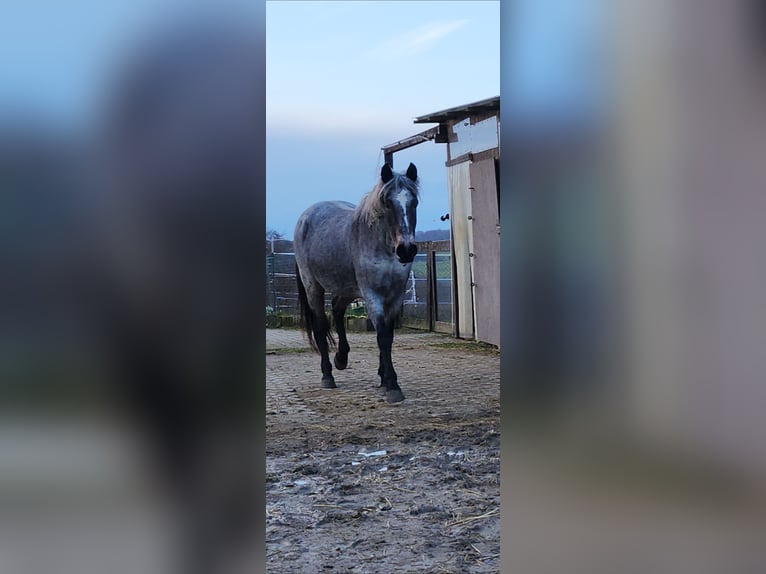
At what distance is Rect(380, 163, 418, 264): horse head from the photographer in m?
4.84

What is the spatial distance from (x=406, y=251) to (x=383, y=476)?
203cm

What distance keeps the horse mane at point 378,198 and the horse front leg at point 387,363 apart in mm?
735

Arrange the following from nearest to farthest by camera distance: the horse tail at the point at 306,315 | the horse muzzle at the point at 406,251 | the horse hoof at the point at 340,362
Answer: the horse muzzle at the point at 406,251 → the horse hoof at the point at 340,362 → the horse tail at the point at 306,315

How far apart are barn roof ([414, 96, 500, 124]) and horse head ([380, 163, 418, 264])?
8.99 feet

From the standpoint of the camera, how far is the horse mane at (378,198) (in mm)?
4941

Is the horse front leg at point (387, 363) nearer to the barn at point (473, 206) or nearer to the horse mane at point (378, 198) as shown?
the horse mane at point (378, 198)

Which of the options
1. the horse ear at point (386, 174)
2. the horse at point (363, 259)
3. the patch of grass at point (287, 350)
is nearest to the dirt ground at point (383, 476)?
the horse at point (363, 259)

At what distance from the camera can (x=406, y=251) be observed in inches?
191
